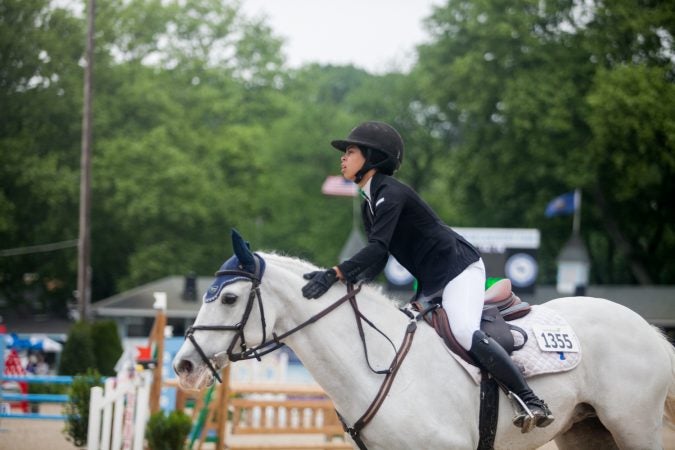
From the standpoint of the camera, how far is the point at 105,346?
21.9 m

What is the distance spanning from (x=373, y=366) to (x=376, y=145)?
1.33 metres

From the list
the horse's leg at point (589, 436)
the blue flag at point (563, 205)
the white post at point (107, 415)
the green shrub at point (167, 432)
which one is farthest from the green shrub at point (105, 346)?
the blue flag at point (563, 205)

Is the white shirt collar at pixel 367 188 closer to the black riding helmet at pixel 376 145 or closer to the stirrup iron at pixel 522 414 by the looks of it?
the black riding helmet at pixel 376 145

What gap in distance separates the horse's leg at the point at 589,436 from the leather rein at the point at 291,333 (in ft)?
5.73

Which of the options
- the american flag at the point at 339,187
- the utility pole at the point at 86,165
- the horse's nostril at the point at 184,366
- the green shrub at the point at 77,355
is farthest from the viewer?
the american flag at the point at 339,187

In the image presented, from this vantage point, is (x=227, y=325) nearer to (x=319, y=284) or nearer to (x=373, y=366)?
(x=319, y=284)

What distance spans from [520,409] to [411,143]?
40.9 m

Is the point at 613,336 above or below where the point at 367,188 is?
below

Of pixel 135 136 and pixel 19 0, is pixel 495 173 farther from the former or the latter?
pixel 19 0

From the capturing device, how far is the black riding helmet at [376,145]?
550 centimetres

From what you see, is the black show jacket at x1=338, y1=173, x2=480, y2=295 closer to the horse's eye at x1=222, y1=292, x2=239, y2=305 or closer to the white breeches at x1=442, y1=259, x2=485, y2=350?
the white breeches at x1=442, y1=259, x2=485, y2=350

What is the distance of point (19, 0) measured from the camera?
32938 mm

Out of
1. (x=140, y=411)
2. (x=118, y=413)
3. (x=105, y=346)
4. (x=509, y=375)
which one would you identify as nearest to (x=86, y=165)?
(x=105, y=346)

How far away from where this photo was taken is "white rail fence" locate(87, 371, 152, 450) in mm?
7975
